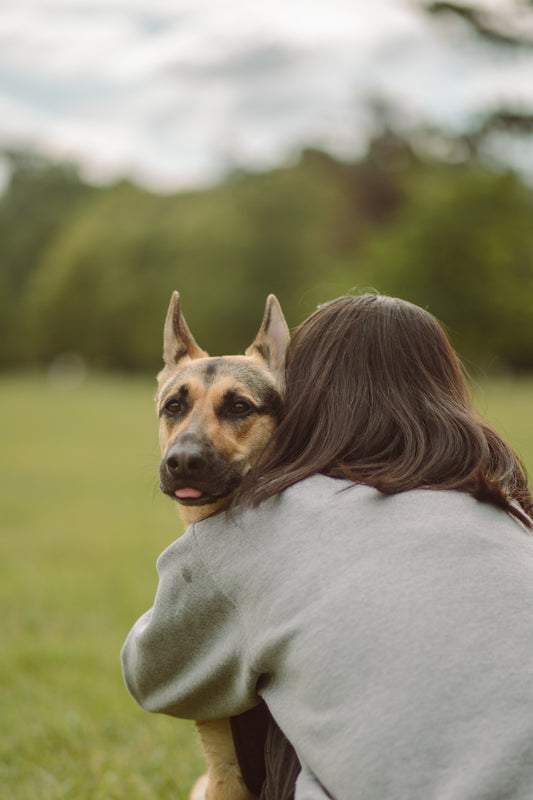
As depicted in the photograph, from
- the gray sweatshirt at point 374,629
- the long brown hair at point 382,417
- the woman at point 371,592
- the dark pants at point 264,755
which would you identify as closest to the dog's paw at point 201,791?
the dark pants at point 264,755

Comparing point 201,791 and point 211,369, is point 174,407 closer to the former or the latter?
point 211,369

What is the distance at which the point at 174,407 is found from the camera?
385 cm

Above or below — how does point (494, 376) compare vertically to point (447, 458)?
below

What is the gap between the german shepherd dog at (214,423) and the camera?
3.25m

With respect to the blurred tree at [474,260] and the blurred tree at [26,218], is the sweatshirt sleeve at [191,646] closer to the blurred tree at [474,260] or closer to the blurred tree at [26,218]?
the blurred tree at [474,260]

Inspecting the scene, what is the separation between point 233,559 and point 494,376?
48803 millimetres

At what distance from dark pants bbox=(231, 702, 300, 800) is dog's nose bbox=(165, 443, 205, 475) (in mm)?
866

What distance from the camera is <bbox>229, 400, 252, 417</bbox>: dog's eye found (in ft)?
12.2

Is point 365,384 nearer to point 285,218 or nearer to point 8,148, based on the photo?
point 285,218

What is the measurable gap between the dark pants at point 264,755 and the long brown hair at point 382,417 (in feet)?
2.64

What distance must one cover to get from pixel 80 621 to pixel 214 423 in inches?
198

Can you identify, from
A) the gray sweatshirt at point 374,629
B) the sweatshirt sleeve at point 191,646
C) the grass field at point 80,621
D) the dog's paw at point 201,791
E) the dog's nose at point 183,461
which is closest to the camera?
the gray sweatshirt at point 374,629

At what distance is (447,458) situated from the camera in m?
2.56

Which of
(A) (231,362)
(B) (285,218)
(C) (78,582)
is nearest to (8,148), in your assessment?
(B) (285,218)
